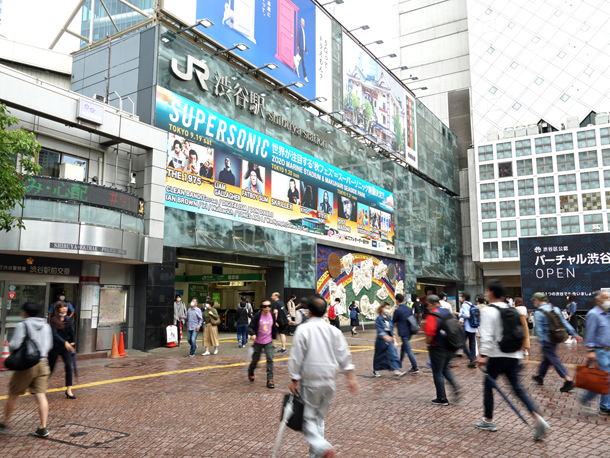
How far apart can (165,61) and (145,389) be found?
12873 millimetres

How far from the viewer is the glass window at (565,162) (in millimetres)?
43688

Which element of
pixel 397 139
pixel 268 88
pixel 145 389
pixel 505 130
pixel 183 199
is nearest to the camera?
pixel 145 389

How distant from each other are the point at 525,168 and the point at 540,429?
1733 inches

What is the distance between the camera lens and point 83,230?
13883 millimetres

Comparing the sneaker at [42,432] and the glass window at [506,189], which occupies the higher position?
the glass window at [506,189]

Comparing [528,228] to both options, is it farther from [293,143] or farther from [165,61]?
[165,61]

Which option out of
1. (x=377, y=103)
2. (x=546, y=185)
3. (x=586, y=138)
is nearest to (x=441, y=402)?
(x=377, y=103)

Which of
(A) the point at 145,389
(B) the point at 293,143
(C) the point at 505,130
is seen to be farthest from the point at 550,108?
(A) the point at 145,389

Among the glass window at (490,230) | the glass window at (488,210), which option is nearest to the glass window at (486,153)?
the glass window at (488,210)

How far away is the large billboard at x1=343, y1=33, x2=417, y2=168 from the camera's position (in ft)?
102

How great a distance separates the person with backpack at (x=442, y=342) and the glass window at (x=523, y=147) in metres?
42.5

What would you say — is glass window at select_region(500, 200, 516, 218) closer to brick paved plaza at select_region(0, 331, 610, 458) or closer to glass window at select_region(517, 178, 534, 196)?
glass window at select_region(517, 178, 534, 196)

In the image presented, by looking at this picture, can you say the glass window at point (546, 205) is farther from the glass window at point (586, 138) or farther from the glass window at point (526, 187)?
the glass window at point (586, 138)

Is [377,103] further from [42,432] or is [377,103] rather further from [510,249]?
[42,432]
